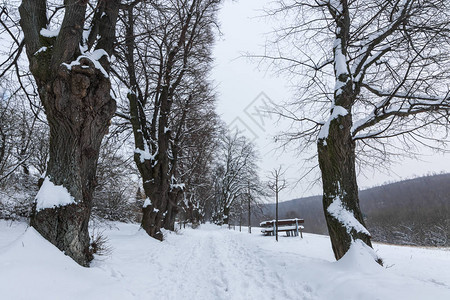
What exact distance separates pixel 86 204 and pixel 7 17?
12.1ft

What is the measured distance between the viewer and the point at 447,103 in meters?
3.88

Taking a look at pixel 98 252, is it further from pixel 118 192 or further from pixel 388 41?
pixel 118 192

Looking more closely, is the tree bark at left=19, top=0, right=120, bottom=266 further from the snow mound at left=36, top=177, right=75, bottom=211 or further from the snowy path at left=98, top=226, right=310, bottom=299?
the snowy path at left=98, top=226, right=310, bottom=299

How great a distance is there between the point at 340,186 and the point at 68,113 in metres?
4.67

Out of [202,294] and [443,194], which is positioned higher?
[443,194]

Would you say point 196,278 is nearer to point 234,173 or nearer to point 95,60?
point 95,60

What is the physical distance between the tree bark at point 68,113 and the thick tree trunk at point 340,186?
4.09 m

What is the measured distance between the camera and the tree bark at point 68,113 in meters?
3.03

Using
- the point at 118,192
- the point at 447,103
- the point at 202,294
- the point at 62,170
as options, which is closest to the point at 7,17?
the point at 62,170

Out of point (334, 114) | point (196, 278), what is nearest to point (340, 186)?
point (334, 114)

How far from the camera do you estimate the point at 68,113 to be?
3.24m

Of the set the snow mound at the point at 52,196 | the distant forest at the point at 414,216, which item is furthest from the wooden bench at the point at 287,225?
the distant forest at the point at 414,216

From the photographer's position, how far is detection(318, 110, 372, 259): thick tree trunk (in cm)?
398

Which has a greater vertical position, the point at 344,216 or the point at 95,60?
the point at 95,60
